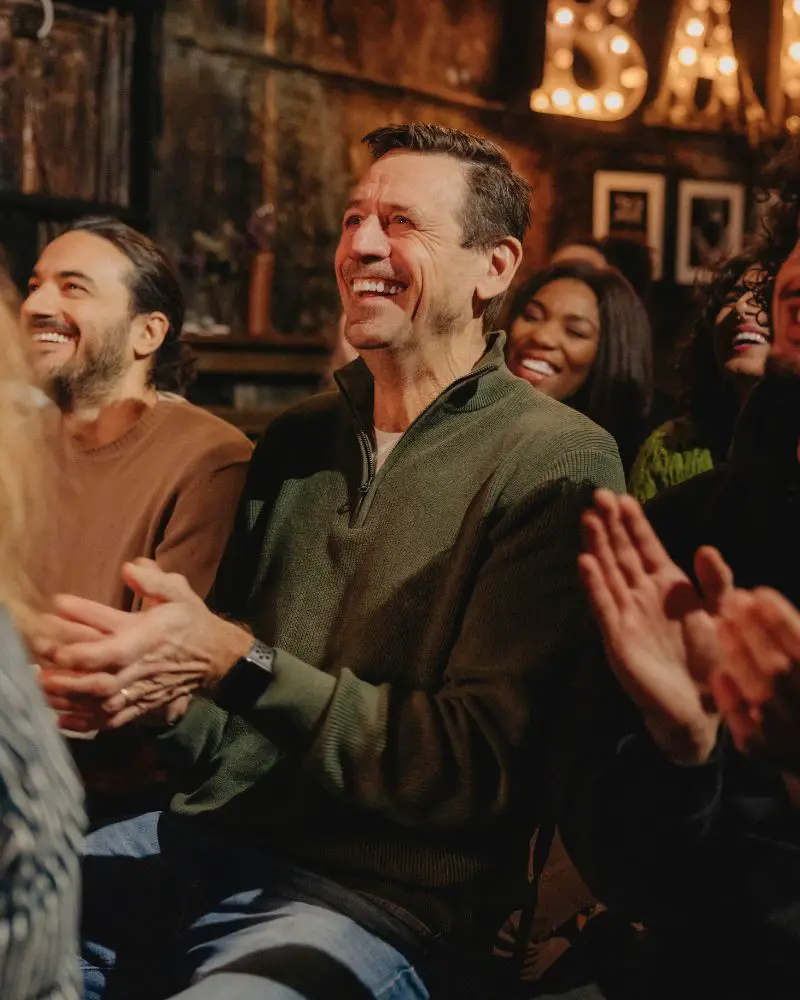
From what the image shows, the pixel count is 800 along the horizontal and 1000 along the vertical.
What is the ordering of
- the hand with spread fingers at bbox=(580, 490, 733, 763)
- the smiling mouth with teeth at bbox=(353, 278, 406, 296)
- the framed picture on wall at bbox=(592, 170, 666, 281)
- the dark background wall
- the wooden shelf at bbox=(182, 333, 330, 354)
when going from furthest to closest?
the framed picture on wall at bbox=(592, 170, 666, 281), the dark background wall, the wooden shelf at bbox=(182, 333, 330, 354), the smiling mouth with teeth at bbox=(353, 278, 406, 296), the hand with spread fingers at bbox=(580, 490, 733, 763)

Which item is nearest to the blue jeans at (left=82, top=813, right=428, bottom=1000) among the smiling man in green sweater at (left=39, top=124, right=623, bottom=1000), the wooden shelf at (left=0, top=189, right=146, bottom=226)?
the smiling man in green sweater at (left=39, top=124, right=623, bottom=1000)

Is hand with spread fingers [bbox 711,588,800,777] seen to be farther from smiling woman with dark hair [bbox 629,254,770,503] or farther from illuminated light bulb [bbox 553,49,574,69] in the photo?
illuminated light bulb [bbox 553,49,574,69]

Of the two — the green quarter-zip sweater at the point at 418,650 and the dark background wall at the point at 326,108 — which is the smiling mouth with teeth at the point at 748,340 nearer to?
the green quarter-zip sweater at the point at 418,650

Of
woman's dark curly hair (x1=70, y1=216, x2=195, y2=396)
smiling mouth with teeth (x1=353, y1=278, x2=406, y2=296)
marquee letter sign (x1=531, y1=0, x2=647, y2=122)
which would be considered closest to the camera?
smiling mouth with teeth (x1=353, y1=278, x2=406, y2=296)

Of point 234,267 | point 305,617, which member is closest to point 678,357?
point 305,617

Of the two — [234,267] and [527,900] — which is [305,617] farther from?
[234,267]

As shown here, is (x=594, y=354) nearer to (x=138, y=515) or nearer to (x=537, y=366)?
(x=537, y=366)

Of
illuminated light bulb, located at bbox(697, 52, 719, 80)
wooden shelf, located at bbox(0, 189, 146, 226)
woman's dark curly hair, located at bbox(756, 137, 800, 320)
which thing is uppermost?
illuminated light bulb, located at bbox(697, 52, 719, 80)

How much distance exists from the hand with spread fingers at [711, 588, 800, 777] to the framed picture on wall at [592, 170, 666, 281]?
5.71m

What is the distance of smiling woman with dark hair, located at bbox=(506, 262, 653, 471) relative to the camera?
340 centimetres

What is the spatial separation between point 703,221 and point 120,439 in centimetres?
517

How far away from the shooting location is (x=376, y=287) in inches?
77.7

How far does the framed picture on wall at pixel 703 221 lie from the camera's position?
686cm

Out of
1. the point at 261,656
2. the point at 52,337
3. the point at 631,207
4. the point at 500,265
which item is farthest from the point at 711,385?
the point at 631,207
